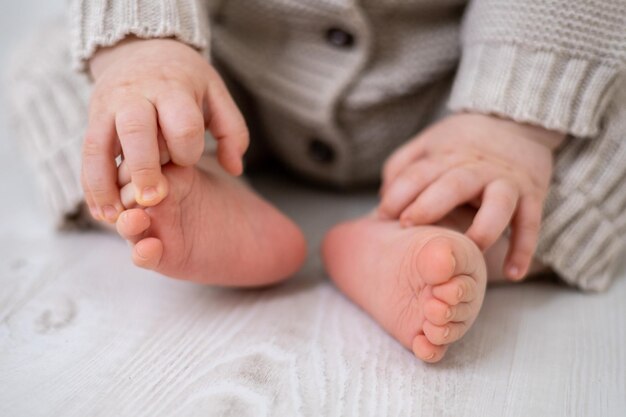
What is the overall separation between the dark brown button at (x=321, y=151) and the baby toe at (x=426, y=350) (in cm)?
39

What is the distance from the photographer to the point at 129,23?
0.65m

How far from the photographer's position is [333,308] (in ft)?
2.17

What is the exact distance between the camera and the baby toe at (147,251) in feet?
1.79

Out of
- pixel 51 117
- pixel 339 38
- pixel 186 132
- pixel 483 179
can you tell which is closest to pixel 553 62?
pixel 483 179

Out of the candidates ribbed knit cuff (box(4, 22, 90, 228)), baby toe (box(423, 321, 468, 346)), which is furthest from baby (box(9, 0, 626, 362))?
ribbed knit cuff (box(4, 22, 90, 228))

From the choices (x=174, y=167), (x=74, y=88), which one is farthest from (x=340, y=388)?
(x=74, y=88)

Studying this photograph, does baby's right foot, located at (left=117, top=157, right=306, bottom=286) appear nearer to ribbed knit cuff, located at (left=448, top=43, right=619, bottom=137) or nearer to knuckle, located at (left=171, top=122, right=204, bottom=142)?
knuckle, located at (left=171, top=122, right=204, bottom=142)

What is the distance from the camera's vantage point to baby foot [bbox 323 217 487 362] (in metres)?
0.53

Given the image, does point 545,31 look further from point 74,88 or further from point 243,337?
point 74,88

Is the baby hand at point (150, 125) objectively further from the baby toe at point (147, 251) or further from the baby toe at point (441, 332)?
the baby toe at point (441, 332)

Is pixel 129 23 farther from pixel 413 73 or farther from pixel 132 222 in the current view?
pixel 413 73

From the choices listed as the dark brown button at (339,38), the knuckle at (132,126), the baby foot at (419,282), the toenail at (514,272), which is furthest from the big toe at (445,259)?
the dark brown button at (339,38)

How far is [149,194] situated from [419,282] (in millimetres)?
224

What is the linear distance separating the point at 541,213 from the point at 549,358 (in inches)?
6.4
